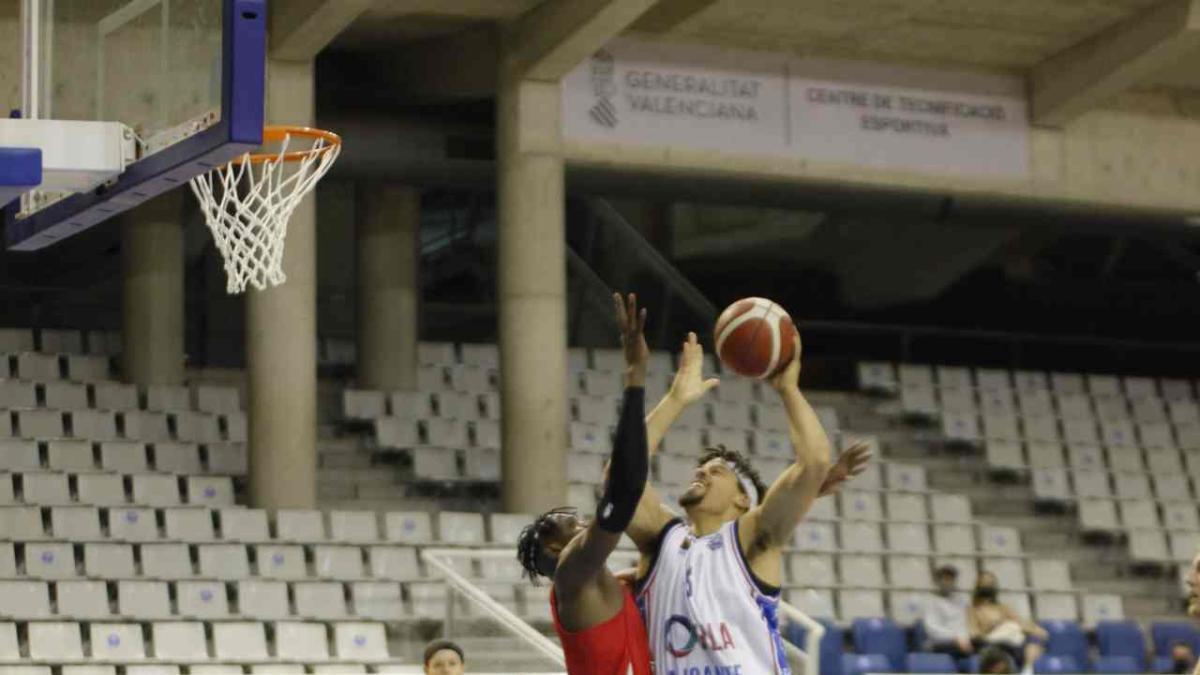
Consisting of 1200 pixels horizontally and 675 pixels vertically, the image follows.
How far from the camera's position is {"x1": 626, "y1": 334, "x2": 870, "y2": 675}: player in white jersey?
6039mm

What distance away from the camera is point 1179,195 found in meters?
20.9

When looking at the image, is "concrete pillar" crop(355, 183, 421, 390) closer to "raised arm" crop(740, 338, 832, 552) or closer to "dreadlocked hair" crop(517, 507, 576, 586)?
"dreadlocked hair" crop(517, 507, 576, 586)

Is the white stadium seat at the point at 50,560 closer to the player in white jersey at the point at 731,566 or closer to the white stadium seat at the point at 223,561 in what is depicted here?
the white stadium seat at the point at 223,561

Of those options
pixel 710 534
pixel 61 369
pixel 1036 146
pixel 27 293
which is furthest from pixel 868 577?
pixel 710 534

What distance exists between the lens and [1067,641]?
55.0 feet

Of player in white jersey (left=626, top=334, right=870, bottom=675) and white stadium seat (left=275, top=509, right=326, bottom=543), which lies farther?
white stadium seat (left=275, top=509, right=326, bottom=543)

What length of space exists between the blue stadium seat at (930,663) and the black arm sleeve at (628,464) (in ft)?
33.5

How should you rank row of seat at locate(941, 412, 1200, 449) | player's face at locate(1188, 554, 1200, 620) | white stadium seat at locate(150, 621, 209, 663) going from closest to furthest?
player's face at locate(1188, 554, 1200, 620), white stadium seat at locate(150, 621, 209, 663), row of seat at locate(941, 412, 1200, 449)

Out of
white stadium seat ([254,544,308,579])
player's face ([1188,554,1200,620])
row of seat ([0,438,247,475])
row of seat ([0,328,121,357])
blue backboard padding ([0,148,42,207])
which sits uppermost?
row of seat ([0,328,121,357])

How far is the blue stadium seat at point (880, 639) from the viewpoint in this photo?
15844 mm

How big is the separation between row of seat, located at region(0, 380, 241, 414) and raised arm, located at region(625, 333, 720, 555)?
11.7m

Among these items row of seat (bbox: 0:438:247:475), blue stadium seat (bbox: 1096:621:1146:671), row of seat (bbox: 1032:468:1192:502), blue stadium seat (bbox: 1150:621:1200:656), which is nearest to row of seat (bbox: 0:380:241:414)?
row of seat (bbox: 0:438:247:475)

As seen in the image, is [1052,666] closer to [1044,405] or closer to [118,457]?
[1044,405]

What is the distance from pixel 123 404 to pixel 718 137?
18.1 ft
